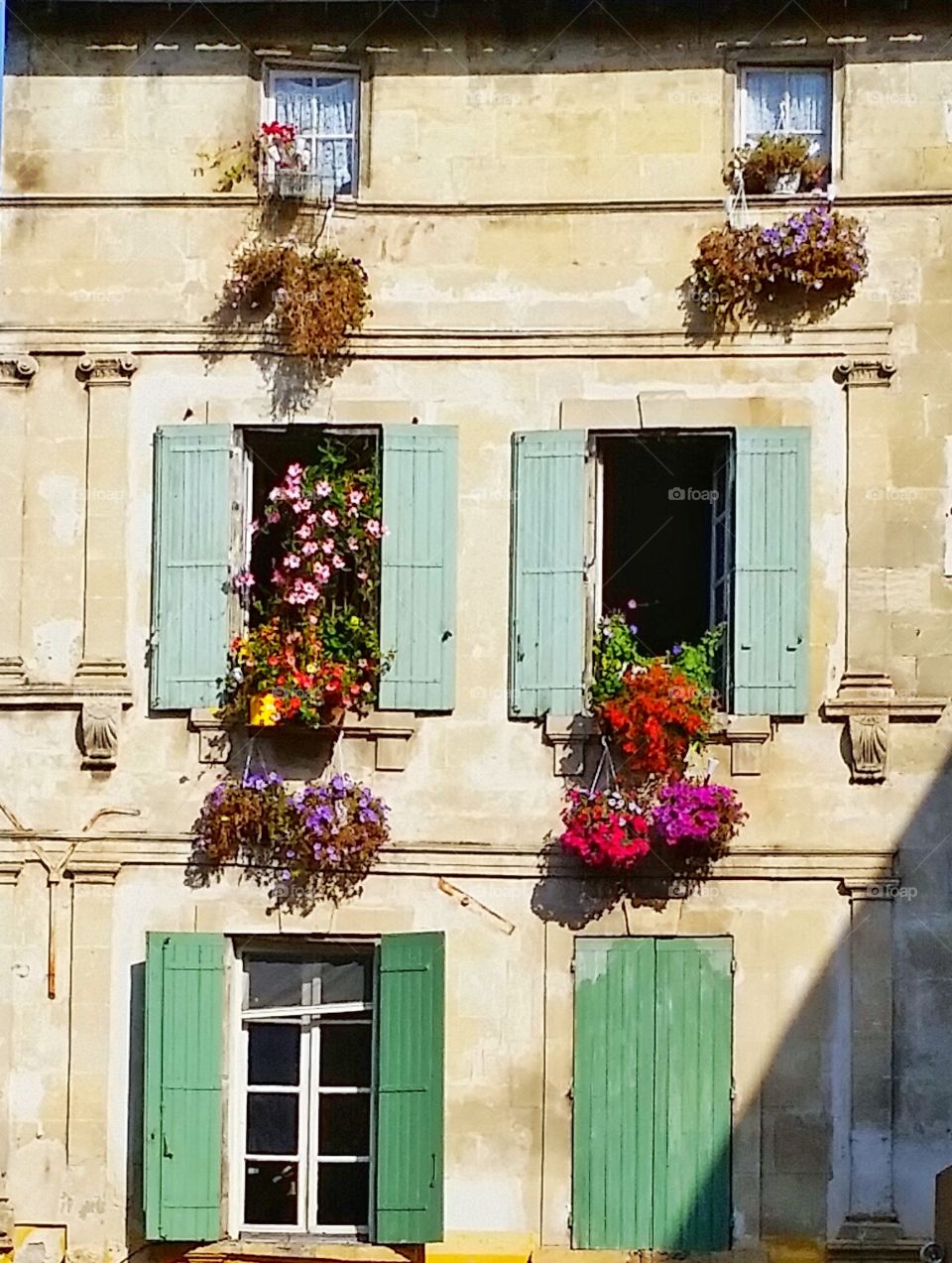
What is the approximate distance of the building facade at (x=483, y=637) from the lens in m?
14.2

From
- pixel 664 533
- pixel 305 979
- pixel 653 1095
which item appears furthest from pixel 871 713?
pixel 305 979

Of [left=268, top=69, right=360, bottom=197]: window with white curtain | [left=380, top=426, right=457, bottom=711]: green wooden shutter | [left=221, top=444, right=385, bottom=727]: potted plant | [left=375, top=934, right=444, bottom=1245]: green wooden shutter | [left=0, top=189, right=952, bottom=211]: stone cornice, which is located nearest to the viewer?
[left=375, top=934, right=444, bottom=1245]: green wooden shutter

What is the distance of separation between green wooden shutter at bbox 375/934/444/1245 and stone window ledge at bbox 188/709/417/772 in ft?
3.32

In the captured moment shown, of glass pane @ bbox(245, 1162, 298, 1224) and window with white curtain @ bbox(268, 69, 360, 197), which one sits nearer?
glass pane @ bbox(245, 1162, 298, 1224)

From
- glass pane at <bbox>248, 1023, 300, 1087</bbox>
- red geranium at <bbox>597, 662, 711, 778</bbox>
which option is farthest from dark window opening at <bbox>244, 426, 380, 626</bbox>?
glass pane at <bbox>248, 1023, 300, 1087</bbox>

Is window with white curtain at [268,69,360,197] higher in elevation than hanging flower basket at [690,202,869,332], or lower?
higher

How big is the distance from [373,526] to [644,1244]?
165 inches

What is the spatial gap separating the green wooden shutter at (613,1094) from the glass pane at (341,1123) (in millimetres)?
1232

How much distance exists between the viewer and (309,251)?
49.0ft

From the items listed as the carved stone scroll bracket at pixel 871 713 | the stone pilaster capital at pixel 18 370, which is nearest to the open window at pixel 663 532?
the carved stone scroll bracket at pixel 871 713

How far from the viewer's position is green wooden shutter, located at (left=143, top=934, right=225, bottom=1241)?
14117 mm

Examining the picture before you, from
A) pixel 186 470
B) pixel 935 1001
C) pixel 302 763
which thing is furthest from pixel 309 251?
pixel 935 1001

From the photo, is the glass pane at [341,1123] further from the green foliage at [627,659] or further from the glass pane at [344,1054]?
the green foliage at [627,659]

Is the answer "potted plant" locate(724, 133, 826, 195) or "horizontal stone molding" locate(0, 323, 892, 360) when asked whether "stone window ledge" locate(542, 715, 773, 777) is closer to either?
"horizontal stone molding" locate(0, 323, 892, 360)
